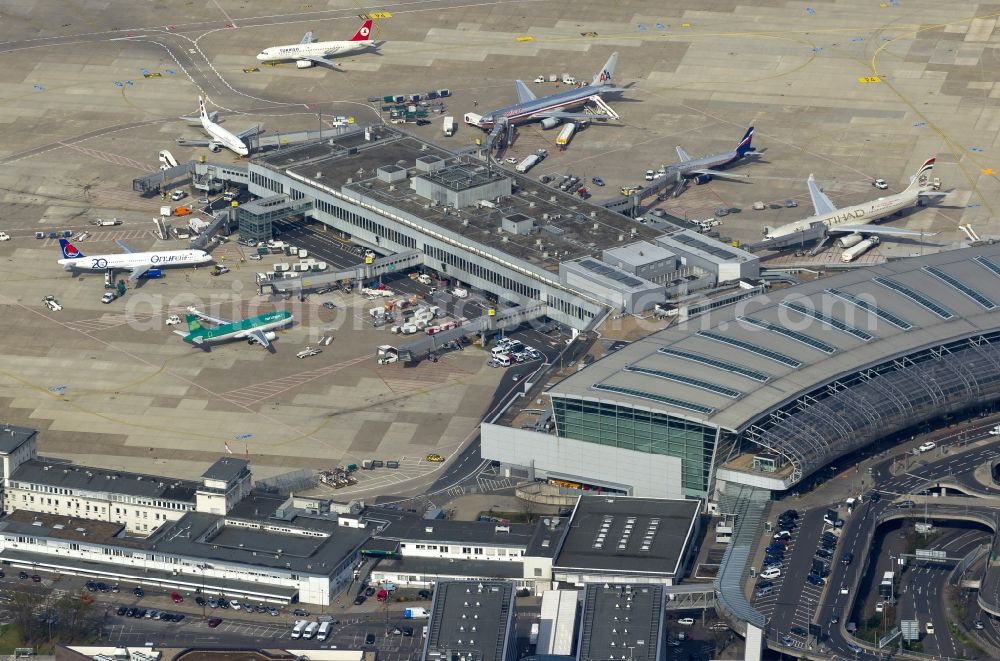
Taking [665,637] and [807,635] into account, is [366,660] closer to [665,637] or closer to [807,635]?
[665,637]

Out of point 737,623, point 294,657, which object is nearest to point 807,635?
point 737,623

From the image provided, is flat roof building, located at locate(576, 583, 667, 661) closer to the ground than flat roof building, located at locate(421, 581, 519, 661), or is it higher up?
higher up

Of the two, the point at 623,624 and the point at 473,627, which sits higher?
the point at 623,624

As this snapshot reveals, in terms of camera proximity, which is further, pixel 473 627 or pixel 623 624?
pixel 473 627

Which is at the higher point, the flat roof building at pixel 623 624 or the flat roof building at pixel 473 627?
the flat roof building at pixel 623 624

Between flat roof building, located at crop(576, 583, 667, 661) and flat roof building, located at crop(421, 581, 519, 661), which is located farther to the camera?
flat roof building, located at crop(421, 581, 519, 661)

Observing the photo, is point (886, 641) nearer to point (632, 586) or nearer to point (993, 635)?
point (993, 635)

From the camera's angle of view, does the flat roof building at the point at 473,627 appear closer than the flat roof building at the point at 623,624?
No
